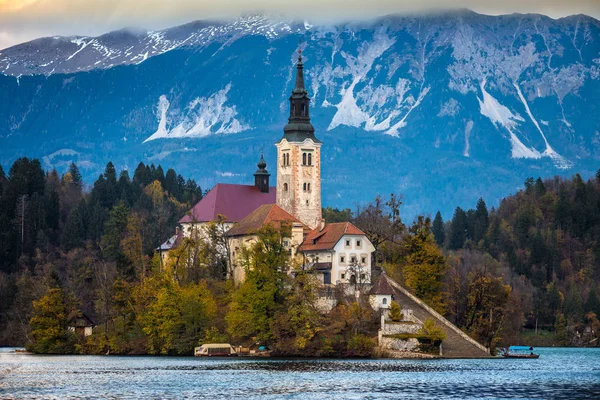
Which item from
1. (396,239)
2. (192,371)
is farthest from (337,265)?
(192,371)

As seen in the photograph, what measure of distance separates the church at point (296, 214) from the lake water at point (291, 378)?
17668 millimetres

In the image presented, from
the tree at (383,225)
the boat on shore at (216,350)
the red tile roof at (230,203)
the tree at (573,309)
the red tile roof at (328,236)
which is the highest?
the red tile roof at (230,203)

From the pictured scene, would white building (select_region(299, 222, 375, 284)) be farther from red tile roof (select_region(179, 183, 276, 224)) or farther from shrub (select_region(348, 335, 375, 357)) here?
red tile roof (select_region(179, 183, 276, 224))

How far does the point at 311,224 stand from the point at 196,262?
16.5m

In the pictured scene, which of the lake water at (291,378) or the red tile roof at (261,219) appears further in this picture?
the red tile roof at (261,219)

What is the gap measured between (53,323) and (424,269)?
3529 cm

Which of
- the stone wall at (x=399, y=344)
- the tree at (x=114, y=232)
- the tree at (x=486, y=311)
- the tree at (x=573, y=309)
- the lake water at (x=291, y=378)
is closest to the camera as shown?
the lake water at (x=291, y=378)

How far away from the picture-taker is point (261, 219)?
13075 cm

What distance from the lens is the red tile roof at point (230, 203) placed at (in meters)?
146

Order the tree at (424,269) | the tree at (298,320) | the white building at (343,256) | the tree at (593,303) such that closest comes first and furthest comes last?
the tree at (298,320), the tree at (424,269), the white building at (343,256), the tree at (593,303)

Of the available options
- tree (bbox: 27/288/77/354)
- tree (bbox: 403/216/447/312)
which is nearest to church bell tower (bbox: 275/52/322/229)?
tree (bbox: 403/216/447/312)

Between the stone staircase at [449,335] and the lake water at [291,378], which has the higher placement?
the stone staircase at [449,335]

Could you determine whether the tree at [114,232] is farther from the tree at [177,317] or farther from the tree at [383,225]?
the tree at [177,317]

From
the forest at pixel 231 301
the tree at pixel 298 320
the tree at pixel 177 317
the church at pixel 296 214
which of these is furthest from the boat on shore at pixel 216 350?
the church at pixel 296 214
